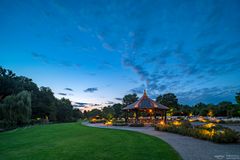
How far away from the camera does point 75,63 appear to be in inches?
998

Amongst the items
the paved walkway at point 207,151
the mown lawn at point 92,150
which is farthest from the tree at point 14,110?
the paved walkway at point 207,151

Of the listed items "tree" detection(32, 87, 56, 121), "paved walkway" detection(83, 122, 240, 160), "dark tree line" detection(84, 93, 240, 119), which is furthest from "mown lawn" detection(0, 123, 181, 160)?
"tree" detection(32, 87, 56, 121)

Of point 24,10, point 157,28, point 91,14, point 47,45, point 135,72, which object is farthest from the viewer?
point 135,72

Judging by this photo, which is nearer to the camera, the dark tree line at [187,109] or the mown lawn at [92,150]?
the mown lawn at [92,150]

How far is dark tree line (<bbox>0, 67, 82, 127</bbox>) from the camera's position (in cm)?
2259

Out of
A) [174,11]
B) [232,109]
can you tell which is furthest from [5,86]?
[232,109]

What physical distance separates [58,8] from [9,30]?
5977 mm

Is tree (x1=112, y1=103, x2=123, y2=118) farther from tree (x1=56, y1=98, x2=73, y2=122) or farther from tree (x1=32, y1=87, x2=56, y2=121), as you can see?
tree (x1=56, y1=98, x2=73, y2=122)

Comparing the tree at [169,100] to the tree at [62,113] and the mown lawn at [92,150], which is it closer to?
the tree at [62,113]

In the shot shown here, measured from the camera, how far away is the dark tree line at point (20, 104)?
22594mm

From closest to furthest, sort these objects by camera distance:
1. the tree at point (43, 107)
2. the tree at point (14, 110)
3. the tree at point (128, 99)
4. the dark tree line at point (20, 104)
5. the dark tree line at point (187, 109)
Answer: the tree at point (14, 110) < the dark tree line at point (20, 104) < the dark tree line at point (187, 109) < the tree at point (43, 107) < the tree at point (128, 99)

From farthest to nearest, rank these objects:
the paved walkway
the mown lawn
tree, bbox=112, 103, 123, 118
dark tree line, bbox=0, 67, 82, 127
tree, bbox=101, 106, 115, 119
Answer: tree, bbox=112, 103, 123, 118
tree, bbox=101, 106, 115, 119
dark tree line, bbox=0, 67, 82, 127
the mown lawn
the paved walkway

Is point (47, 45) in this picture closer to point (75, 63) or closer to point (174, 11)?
point (75, 63)

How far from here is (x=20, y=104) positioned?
2305 cm
